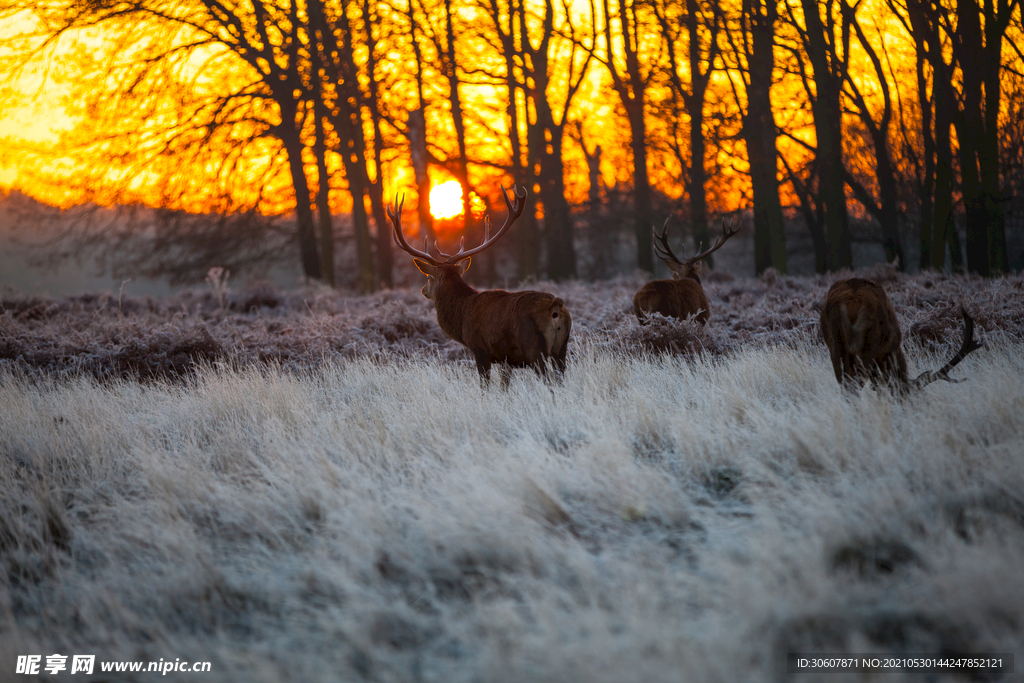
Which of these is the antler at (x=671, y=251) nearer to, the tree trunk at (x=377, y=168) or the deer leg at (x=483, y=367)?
the deer leg at (x=483, y=367)

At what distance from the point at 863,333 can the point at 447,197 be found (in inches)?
660

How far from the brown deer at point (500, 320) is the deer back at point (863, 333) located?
83.1 inches

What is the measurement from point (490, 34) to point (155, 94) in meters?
8.81

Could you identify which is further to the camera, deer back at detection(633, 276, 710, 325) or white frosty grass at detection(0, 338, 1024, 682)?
deer back at detection(633, 276, 710, 325)

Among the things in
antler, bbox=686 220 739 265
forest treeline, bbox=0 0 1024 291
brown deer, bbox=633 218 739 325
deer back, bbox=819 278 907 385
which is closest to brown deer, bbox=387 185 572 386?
brown deer, bbox=633 218 739 325

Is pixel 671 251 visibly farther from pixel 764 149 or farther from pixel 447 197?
pixel 447 197

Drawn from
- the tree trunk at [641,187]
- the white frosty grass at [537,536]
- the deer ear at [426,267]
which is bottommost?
the white frosty grass at [537,536]

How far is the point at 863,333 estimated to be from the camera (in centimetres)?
412

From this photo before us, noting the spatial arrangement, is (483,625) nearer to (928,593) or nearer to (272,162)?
(928,593)

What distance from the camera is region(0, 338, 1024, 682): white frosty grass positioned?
221cm

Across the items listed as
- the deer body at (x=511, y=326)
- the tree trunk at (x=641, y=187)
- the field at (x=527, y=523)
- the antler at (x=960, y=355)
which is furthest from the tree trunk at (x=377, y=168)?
the antler at (x=960, y=355)

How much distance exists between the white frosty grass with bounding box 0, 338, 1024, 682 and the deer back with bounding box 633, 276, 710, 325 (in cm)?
245

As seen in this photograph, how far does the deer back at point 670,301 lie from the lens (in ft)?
24.3

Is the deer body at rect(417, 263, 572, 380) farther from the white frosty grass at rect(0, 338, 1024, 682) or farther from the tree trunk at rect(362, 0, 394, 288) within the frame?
the tree trunk at rect(362, 0, 394, 288)
